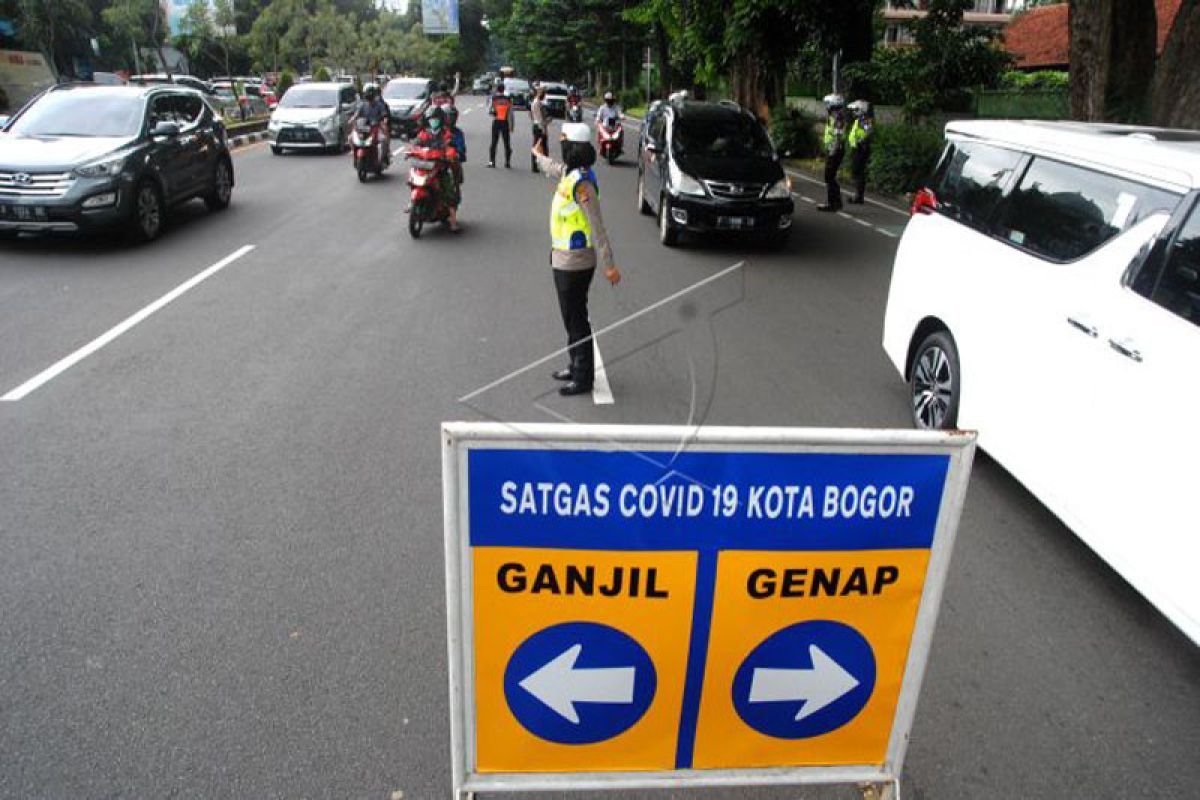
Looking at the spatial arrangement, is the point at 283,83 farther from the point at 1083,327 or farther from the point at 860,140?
the point at 1083,327

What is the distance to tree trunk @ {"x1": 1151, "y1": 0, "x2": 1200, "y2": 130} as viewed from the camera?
37.8ft

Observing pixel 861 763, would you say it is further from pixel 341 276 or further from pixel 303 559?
pixel 341 276

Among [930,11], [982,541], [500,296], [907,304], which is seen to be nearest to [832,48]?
[930,11]

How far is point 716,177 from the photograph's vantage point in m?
11.5

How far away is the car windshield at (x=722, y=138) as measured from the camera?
12.5 metres

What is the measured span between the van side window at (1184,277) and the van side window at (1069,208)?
0.18 m

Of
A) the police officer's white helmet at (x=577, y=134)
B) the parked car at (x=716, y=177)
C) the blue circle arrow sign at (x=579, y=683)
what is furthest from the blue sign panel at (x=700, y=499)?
the parked car at (x=716, y=177)

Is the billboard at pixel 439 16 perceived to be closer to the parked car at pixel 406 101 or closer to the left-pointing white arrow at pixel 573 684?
the parked car at pixel 406 101

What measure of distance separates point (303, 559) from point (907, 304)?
415 cm

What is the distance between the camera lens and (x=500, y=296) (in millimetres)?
9336

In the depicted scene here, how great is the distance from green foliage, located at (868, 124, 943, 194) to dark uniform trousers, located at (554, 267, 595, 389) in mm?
12669

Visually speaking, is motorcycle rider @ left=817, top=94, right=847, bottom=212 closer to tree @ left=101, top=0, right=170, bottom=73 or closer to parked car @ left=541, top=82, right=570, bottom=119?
parked car @ left=541, top=82, right=570, bottom=119

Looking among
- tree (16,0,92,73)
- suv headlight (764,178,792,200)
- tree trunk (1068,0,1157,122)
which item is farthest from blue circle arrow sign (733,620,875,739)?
tree (16,0,92,73)

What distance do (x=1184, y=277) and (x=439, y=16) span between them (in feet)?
284
